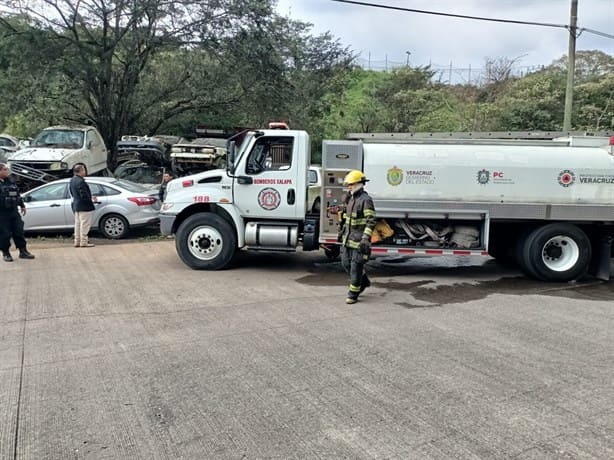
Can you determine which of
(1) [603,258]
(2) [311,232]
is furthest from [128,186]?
(1) [603,258]

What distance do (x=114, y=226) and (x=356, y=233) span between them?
304 inches

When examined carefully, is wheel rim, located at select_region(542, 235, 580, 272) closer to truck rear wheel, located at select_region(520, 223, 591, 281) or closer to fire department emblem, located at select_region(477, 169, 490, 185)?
truck rear wheel, located at select_region(520, 223, 591, 281)

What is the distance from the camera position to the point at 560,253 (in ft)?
30.2

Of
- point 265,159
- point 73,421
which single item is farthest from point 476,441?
point 265,159

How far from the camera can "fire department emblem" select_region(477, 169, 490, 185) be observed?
8.95m

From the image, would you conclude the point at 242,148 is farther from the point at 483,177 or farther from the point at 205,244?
the point at 483,177

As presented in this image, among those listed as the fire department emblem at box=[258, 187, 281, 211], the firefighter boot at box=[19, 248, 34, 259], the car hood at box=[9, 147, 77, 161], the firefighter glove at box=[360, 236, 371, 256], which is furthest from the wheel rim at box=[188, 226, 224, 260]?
the car hood at box=[9, 147, 77, 161]

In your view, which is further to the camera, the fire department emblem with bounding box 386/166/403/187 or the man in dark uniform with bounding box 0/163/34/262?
the man in dark uniform with bounding box 0/163/34/262

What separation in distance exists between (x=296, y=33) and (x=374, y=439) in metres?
19.9

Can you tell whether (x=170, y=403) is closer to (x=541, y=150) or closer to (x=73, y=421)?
(x=73, y=421)

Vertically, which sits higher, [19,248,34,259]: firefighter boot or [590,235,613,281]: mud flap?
[590,235,613,281]: mud flap

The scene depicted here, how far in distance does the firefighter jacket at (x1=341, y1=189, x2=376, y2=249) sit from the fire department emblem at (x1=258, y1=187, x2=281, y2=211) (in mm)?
2172

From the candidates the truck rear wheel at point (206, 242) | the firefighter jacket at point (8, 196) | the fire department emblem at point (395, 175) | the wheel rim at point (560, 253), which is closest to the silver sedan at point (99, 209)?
the firefighter jacket at point (8, 196)

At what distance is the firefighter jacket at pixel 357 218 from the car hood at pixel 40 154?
1101 centimetres
